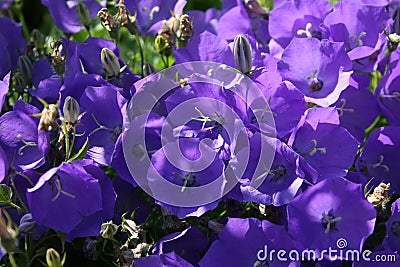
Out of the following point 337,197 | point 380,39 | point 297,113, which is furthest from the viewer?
point 380,39

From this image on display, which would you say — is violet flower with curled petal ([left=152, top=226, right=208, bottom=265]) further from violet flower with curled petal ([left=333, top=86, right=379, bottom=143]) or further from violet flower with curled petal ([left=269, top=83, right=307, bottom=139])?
violet flower with curled petal ([left=333, top=86, right=379, bottom=143])

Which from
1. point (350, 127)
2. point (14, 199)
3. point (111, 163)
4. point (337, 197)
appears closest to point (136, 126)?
point (111, 163)

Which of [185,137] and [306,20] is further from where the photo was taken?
[306,20]

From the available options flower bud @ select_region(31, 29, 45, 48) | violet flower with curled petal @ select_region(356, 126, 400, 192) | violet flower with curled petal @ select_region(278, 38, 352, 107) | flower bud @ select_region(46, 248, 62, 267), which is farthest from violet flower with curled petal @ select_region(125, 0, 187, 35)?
flower bud @ select_region(46, 248, 62, 267)

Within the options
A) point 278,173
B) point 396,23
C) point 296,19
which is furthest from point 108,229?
point 396,23

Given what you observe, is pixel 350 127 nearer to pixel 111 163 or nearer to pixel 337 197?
pixel 337 197

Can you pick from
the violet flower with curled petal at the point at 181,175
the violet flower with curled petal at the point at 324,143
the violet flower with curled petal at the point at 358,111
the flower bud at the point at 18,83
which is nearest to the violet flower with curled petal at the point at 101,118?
the violet flower with curled petal at the point at 181,175

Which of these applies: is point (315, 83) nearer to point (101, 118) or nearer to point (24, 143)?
point (101, 118)
